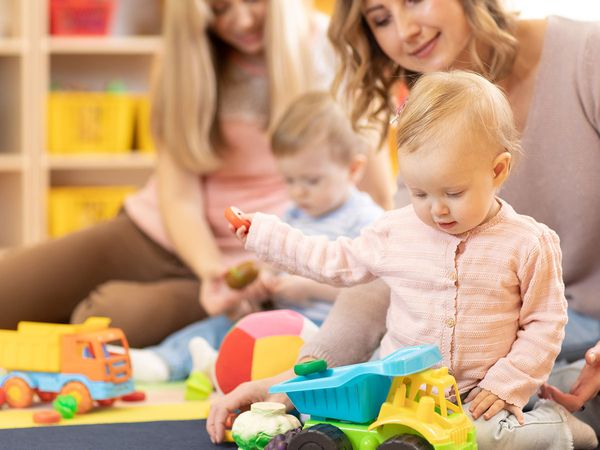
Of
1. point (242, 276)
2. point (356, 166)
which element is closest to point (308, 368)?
point (242, 276)

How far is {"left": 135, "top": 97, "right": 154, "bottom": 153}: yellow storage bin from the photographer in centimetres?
318

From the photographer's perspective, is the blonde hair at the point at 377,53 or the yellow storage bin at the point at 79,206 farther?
the yellow storage bin at the point at 79,206

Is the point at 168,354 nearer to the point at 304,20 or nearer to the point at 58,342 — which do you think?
the point at 58,342

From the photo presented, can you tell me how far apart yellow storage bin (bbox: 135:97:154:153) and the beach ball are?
1703mm

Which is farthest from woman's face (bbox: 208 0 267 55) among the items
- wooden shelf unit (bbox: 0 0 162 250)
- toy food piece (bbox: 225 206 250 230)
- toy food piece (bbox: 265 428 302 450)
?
toy food piece (bbox: 265 428 302 450)

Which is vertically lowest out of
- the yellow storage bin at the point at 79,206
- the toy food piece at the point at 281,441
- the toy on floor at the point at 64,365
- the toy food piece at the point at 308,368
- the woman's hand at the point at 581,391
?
the yellow storage bin at the point at 79,206

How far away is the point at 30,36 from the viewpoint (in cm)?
309

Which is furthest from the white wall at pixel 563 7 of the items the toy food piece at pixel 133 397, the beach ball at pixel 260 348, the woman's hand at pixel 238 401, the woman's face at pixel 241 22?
the woman's hand at pixel 238 401

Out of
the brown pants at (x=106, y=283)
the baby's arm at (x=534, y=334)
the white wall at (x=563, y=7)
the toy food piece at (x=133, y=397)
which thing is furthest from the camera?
the white wall at (x=563, y=7)

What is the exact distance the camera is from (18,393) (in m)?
1.55

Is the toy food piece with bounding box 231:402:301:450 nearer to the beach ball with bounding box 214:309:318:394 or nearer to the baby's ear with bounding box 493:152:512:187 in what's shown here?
the beach ball with bounding box 214:309:318:394

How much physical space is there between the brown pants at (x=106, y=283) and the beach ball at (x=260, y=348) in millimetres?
462

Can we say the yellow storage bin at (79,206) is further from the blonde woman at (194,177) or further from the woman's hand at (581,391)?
the woman's hand at (581,391)

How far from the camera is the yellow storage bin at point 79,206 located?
3.12 m
